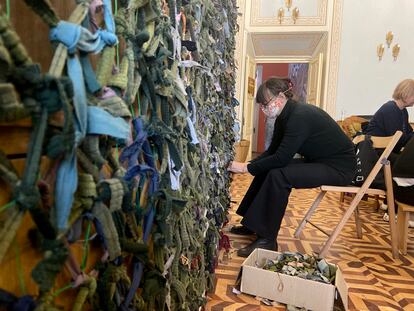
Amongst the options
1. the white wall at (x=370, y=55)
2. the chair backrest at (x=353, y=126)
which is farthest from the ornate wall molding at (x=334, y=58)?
the chair backrest at (x=353, y=126)

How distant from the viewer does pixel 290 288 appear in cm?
147

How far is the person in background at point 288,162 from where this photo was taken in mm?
1954

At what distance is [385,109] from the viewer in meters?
2.86

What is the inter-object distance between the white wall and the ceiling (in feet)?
1.69

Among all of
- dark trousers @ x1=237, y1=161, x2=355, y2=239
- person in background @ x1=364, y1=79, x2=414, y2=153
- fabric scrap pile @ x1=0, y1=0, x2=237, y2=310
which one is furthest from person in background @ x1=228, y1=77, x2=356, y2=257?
fabric scrap pile @ x1=0, y1=0, x2=237, y2=310

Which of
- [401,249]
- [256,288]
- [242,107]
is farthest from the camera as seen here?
[242,107]

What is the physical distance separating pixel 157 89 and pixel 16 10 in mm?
241

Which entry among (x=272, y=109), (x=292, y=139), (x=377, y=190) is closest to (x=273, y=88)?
(x=272, y=109)

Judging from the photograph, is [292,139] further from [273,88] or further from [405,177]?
[405,177]

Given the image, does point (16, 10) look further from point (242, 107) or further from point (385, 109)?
point (242, 107)

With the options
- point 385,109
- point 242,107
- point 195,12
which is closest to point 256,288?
point 195,12

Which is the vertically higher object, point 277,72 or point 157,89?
point 277,72

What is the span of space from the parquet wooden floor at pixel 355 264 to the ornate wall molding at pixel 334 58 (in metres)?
2.77

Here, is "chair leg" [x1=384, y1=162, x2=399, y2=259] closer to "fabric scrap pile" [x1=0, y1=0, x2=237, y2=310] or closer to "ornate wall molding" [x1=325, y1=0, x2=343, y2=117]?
"fabric scrap pile" [x1=0, y1=0, x2=237, y2=310]
